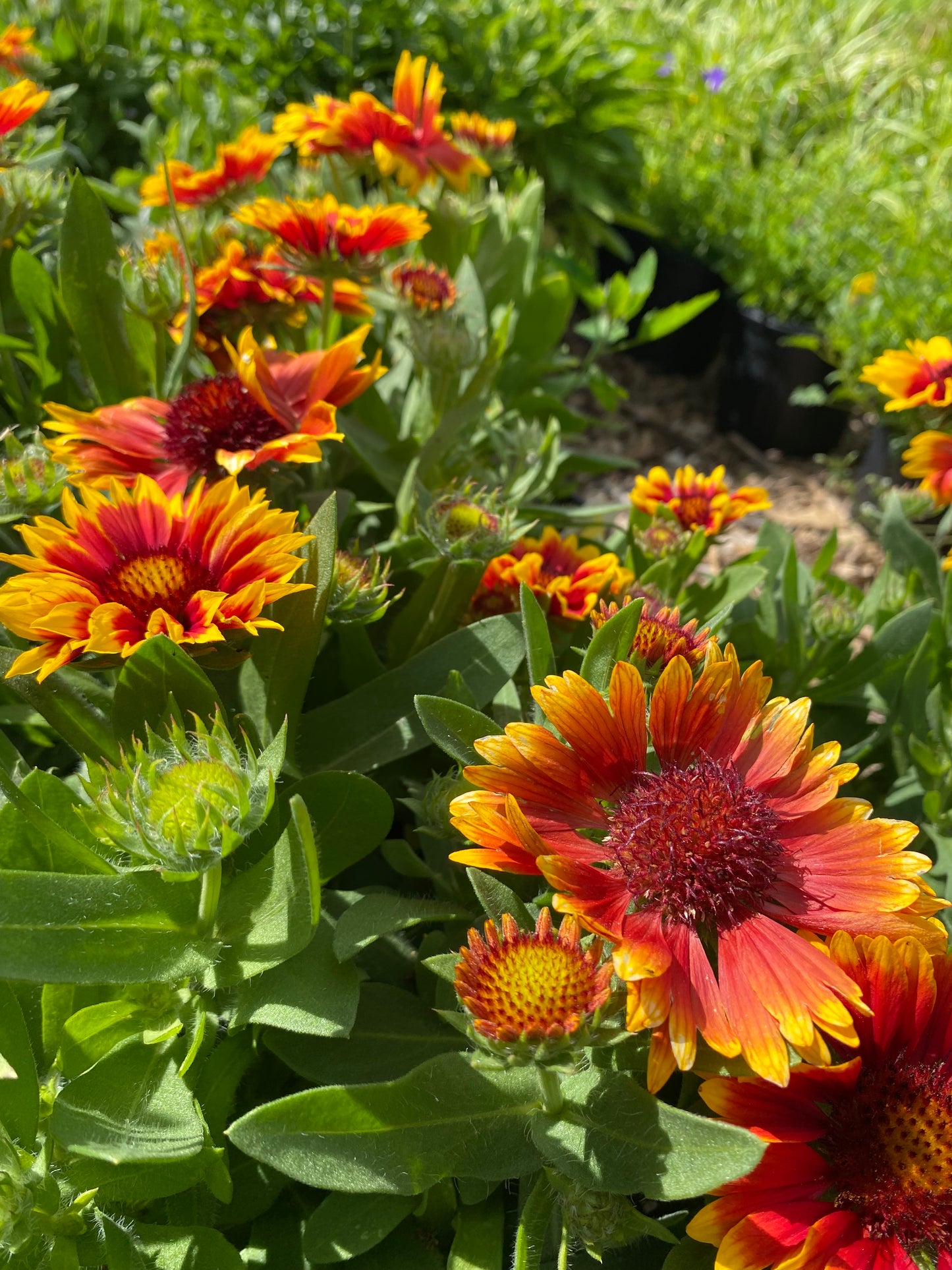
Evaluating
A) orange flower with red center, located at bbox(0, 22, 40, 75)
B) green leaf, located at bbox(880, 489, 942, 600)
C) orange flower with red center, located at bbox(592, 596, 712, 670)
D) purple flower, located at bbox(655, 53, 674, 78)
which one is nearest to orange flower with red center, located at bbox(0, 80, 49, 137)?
orange flower with red center, located at bbox(0, 22, 40, 75)

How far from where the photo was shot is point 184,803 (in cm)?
62

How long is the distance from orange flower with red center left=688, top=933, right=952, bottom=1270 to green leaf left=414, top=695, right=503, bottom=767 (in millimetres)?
282

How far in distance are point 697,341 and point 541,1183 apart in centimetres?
→ 313

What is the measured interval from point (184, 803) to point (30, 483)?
0.43 meters

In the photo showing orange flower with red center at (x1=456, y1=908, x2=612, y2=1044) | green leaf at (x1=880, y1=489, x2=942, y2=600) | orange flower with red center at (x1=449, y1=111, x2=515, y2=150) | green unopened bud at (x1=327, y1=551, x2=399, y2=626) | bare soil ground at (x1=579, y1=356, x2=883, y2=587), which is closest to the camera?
orange flower with red center at (x1=456, y1=908, x2=612, y2=1044)

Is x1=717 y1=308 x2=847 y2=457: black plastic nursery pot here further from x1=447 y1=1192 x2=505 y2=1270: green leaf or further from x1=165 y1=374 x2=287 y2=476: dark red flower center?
x1=447 y1=1192 x2=505 y2=1270: green leaf

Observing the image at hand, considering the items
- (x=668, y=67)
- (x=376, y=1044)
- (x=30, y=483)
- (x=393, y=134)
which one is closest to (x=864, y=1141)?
(x=376, y=1044)

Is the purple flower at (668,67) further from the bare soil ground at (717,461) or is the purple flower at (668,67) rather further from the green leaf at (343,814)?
the green leaf at (343,814)

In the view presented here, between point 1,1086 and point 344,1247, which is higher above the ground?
point 1,1086

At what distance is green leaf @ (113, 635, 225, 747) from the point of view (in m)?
0.72

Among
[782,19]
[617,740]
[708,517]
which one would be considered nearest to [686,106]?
[782,19]

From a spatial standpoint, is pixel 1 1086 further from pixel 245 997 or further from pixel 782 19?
pixel 782 19

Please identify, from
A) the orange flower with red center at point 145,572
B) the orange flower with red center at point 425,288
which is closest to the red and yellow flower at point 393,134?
the orange flower with red center at point 425,288

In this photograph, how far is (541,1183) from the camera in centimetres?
69
